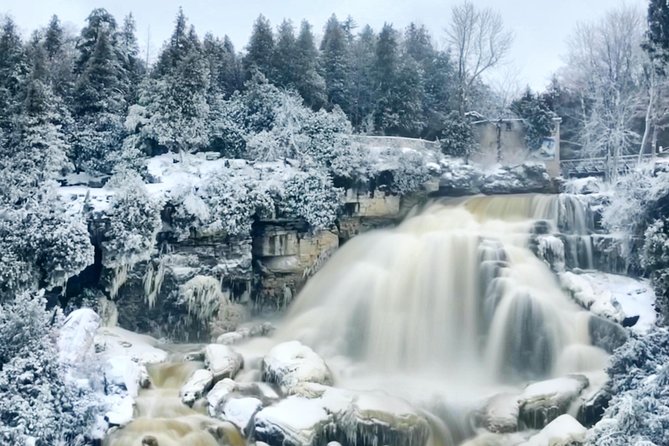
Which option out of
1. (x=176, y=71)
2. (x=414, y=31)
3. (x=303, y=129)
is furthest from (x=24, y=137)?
(x=414, y=31)

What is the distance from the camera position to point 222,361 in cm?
1436

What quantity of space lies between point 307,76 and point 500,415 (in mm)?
17849

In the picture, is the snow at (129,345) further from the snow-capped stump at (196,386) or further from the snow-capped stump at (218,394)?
the snow-capped stump at (218,394)

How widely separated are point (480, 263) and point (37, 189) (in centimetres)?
1265

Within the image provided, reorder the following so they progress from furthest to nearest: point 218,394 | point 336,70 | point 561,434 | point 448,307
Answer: point 336,70
point 448,307
point 218,394
point 561,434

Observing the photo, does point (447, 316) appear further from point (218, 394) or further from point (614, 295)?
point (218, 394)

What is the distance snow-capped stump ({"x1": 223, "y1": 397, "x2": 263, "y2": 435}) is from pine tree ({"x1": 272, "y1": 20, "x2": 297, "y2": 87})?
631 inches

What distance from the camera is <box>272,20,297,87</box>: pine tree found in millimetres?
25828

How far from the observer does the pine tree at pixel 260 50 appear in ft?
84.9

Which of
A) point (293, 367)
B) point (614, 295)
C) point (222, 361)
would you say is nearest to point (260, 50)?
point (222, 361)

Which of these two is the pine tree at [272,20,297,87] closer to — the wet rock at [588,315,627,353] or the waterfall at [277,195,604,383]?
the waterfall at [277,195,604,383]

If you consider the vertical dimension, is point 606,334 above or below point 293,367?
above

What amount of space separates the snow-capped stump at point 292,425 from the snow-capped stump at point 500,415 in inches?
127

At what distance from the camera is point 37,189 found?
1673cm
